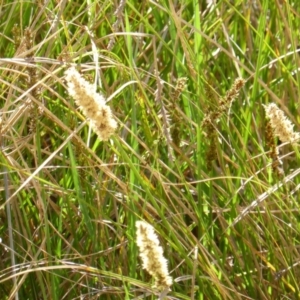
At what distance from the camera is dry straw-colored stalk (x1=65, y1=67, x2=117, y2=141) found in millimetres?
952

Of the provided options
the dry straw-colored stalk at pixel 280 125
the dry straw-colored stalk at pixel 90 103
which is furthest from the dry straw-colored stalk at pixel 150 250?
the dry straw-colored stalk at pixel 280 125

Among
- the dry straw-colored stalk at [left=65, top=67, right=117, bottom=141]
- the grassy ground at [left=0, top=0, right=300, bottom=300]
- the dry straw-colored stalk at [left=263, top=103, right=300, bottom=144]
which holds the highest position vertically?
the dry straw-colored stalk at [left=65, top=67, right=117, bottom=141]

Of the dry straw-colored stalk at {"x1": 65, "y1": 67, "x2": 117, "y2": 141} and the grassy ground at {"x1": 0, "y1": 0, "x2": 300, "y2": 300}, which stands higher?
the dry straw-colored stalk at {"x1": 65, "y1": 67, "x2": 117, "y2": 141}

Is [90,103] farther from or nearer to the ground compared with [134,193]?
farther from the ground

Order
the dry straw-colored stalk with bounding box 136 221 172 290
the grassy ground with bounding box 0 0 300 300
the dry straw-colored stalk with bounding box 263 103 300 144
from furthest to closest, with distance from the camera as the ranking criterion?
the grassy ground with bounding box 0 0 300 300
the dry straw-colored stalk with bounding box 263 103 300 144
the dry straw-colored stalk with bounding box 136 221 172 290

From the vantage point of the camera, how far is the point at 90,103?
37.7 inches

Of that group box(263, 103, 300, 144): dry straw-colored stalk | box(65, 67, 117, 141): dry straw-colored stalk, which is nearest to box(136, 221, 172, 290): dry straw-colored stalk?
box(65, 67, 117, 141): dry straw-colored stalk

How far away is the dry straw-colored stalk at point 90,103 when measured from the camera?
95 cm

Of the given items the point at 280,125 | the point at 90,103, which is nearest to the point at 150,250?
the point at 90,103

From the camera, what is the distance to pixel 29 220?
1.65 metres

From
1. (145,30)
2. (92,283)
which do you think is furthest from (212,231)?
(145,30)

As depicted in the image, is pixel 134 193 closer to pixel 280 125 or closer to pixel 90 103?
pixel 280 125

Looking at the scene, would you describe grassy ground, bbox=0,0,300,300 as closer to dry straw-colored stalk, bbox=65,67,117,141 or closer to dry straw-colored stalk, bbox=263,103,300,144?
dry straw-colored stalk, bbox=263,103,300,144

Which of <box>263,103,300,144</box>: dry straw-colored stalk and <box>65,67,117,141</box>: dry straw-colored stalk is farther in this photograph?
<box>263,103,300,144</box>: dry straw-colored stalk
